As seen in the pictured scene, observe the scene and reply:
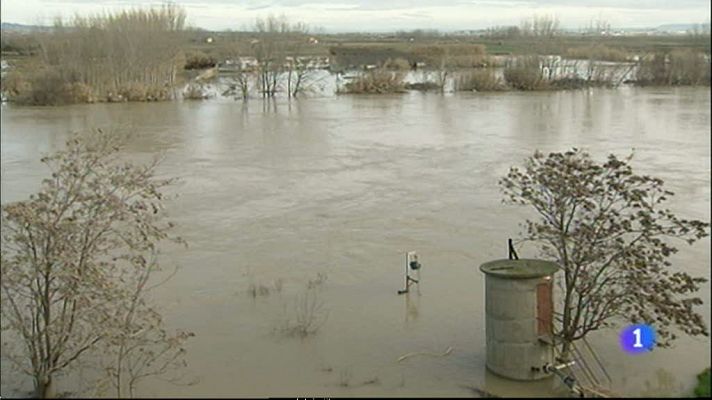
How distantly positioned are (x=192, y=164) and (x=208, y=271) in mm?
7150

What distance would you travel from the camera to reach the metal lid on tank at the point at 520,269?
18.7 feet

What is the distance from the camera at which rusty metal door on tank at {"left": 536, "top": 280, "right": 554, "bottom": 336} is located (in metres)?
5.76

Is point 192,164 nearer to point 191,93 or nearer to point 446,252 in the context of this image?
point 446,252

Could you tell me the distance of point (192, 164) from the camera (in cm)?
1562

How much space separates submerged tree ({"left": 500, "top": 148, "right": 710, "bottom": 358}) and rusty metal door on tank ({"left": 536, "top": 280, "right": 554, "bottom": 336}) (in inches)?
11.5

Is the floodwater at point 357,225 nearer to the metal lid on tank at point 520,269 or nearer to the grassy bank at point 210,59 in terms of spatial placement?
the metal lid on tank at point 520,269

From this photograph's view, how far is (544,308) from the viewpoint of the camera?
19.1ft

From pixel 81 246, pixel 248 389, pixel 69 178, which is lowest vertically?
pixel 248 389

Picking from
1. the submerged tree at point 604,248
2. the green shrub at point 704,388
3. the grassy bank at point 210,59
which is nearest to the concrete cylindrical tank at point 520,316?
the submerged tree at point 604,248

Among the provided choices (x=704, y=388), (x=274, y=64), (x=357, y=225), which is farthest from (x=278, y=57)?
(x=704, y=388)

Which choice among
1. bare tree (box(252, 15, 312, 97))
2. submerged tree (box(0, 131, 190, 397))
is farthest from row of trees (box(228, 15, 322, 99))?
submerged tree (box(0, 131, 190, 397))

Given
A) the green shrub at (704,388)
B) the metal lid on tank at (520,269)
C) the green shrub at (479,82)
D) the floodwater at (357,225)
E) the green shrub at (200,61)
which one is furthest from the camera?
the green shrub at (200,61)

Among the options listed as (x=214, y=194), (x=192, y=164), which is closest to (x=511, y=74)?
(x=192, y=164)

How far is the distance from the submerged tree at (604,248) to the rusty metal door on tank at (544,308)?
0.96 ft
